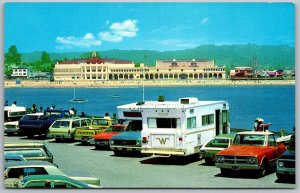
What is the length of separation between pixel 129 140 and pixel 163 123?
160 centimetres

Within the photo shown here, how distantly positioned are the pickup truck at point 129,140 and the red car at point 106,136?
883 millimetres

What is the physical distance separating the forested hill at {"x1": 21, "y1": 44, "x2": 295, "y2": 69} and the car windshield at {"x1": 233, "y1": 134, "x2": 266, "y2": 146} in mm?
2075

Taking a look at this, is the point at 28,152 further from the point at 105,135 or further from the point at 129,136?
the point at 105,135

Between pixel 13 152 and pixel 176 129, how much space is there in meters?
3.93

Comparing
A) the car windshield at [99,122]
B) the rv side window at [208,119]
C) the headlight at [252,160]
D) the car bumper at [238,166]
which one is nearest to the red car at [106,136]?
the car windshield at [99,122]

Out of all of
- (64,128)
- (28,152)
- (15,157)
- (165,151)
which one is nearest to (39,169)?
(15,157)

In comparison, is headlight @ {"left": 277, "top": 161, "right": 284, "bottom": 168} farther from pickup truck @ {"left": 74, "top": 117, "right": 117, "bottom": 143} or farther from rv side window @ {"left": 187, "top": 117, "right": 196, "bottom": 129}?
pickup truck @ {"left": 74, "top": 117, "right": 117, "bottom": 143}

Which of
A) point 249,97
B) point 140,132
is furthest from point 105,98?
point 140,132

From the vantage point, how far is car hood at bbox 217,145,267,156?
493 inches

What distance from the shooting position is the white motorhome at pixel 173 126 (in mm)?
13852

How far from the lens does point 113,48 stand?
51.7ft

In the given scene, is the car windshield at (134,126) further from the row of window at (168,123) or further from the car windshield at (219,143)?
the car windshield at (219,143)

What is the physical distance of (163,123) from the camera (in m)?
14.1

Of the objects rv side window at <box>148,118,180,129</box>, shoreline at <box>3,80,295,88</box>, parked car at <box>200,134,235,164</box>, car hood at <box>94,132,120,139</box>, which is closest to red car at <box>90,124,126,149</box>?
car hood at <box>94,132,120,139</box>
